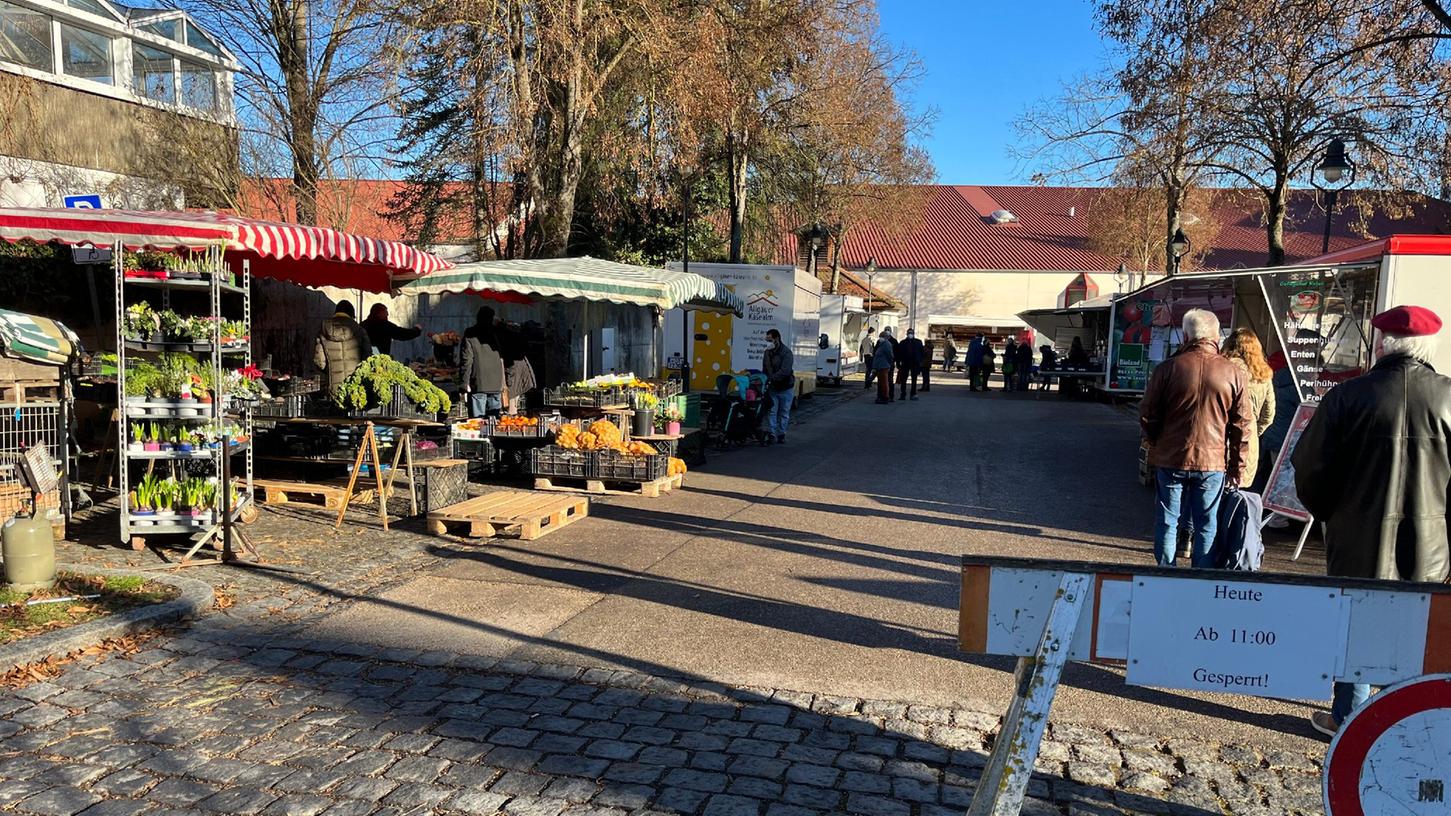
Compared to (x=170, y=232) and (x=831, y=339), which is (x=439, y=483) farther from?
(x=831, y=339)

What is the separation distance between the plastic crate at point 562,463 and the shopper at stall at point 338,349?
2.12 meters

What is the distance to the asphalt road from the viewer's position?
194 inches

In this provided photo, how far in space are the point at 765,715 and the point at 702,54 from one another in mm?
12416

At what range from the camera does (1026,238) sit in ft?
178

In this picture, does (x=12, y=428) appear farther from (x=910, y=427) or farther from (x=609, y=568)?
(x=910, y=427)

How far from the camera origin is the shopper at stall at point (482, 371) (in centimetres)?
1128

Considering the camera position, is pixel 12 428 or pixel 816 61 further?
pixel 816 61

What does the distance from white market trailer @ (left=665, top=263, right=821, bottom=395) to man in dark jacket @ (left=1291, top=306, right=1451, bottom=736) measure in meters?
16.8

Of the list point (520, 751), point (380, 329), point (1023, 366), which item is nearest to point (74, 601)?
point (520, 751)

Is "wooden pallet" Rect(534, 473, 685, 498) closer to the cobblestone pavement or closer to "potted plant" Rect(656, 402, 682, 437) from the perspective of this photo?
"potted plant" Rect(656, 402, 682, 437)

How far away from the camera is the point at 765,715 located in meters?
4.49

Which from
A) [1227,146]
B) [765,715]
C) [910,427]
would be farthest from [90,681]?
[1227,146]

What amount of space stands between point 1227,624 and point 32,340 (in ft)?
27.0

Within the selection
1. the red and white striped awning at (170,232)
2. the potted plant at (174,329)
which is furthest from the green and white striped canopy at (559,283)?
the potted plant at (174,329)
